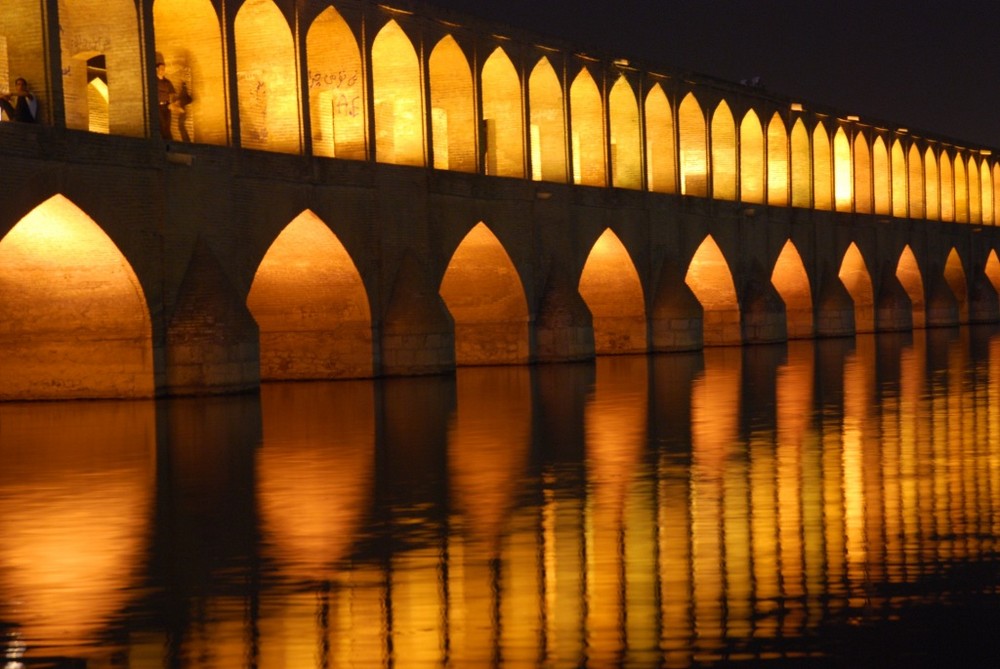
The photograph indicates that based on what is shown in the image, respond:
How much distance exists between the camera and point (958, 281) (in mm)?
46250

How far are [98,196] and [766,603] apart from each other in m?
12.4

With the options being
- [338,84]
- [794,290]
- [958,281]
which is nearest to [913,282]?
[958,281]

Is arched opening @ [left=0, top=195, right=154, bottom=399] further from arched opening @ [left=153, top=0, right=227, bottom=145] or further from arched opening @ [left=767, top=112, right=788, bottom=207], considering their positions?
arched opening @ [left=767, top=112, right=788, bottom=207]

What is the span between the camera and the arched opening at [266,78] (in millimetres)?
19609

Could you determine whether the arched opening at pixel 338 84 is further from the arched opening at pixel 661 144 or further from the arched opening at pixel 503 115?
the arched opening at pixel 661 144

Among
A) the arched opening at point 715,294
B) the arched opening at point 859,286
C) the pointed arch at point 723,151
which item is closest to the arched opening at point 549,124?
the arched opening at point 715,294

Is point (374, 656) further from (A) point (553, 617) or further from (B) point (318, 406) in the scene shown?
(B) point (318, 406)

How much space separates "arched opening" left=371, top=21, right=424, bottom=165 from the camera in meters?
22.2

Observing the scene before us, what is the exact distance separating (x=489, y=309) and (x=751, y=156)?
41.6 feet

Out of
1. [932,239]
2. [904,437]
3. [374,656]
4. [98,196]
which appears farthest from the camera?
[932,239]

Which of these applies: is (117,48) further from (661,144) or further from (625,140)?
(661,144)

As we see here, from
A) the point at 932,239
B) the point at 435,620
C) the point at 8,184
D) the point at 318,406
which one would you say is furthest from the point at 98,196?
the point at 932,239

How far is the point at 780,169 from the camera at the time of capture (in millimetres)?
36125

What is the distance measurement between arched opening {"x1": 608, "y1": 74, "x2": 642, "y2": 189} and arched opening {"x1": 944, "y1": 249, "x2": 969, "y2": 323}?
64.9 feet
